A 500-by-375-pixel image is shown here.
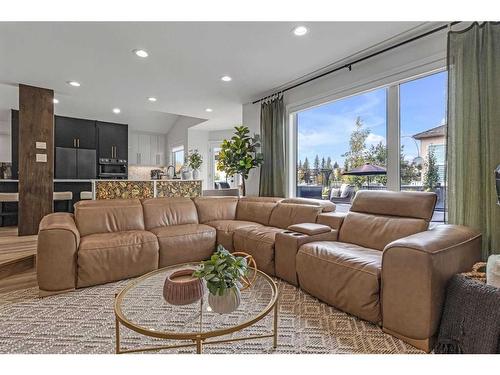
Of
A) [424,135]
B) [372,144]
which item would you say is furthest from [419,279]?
[372,144]

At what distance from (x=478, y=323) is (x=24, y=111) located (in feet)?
18.3

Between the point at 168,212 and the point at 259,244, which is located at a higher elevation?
the point at 168,212

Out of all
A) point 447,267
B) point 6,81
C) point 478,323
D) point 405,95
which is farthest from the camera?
point 6,81

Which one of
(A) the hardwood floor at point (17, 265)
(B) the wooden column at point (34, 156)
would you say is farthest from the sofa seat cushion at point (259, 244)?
(B) the wooden column at point (34, 156)

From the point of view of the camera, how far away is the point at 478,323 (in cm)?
139

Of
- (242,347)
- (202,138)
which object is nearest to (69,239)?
(242,347)

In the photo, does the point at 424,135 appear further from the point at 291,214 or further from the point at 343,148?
the point at 291,214

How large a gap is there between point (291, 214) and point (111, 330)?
217cm

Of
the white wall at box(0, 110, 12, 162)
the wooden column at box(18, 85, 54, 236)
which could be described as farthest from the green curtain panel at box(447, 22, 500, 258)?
the white wall at box(0, 110, 12, 162)

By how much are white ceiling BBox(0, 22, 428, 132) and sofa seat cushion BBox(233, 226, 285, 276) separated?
1947mm

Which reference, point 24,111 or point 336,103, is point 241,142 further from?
point 24,111

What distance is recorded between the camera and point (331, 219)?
9.37 ft

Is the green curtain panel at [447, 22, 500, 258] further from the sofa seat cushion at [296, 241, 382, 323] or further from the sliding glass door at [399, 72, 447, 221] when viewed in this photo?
the sofa seat cushion at [296, 241, 382, 323]

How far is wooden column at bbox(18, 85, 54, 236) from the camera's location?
4066 millimetres
